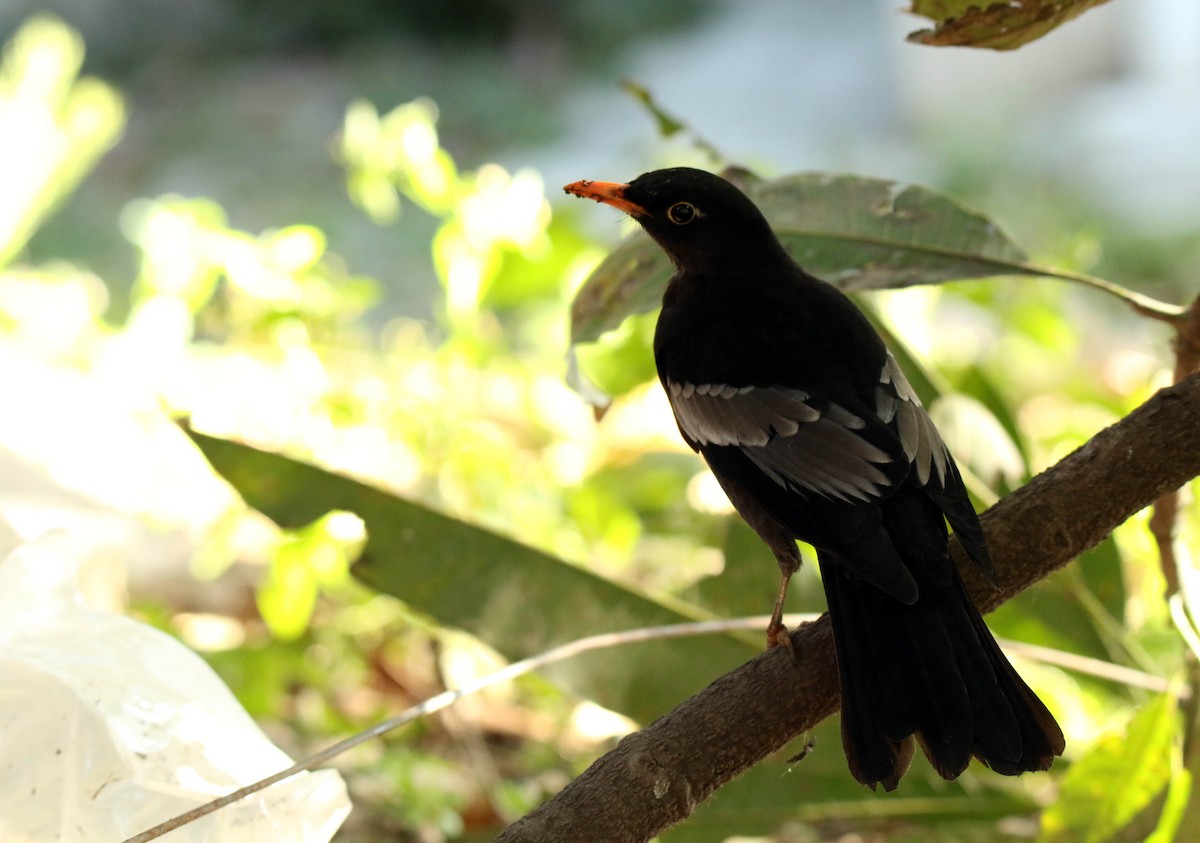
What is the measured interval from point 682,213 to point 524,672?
65 centimetres

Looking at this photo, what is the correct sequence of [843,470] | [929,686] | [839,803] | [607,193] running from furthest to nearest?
1. [839,803]
2. [607,193]
3. [843,470]
4. [929,686]

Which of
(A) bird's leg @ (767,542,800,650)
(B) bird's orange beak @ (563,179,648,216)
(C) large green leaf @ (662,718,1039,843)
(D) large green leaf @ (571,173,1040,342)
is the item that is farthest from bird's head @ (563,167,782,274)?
(C) large green leaf @ (662,718,1039,843)

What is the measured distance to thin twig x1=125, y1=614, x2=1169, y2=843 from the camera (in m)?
1.13

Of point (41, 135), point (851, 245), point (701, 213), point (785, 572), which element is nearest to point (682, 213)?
point (701, 213)

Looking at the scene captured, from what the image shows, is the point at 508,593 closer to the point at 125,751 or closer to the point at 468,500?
the point at 125,751

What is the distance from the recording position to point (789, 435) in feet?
4.63

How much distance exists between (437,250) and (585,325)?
1.06m

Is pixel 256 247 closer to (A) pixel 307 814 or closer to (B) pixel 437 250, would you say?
(B) pixel 437 250

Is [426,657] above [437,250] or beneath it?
beneath

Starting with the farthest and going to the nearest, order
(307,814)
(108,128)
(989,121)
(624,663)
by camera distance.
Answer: (989,121) < (108,128) < (624,663) < (307,814)

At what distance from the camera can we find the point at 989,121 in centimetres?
682

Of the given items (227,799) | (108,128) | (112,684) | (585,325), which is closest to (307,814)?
(227,799)

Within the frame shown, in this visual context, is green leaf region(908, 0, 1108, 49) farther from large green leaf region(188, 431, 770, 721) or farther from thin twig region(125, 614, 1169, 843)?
large green leaf region(188, 431, 770, 721)

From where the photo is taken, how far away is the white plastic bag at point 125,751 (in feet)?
4.15
